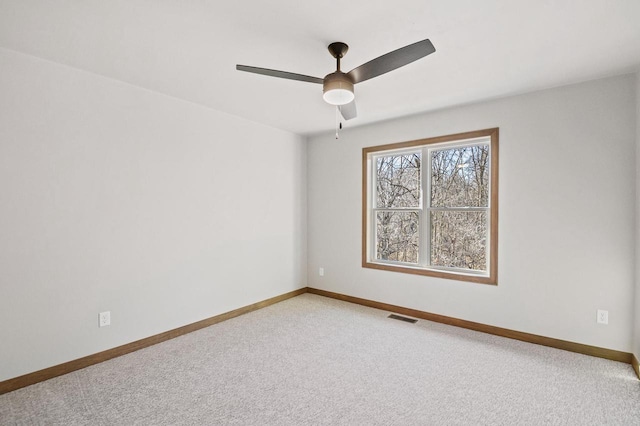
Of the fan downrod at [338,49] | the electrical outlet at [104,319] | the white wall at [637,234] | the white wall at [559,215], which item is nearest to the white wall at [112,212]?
the electrical outlet at [104,319]

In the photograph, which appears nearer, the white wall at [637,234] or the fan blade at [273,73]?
the fan blade at [273,73]

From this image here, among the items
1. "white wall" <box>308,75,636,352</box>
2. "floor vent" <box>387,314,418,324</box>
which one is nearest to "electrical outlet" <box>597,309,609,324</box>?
"white wall" <box>308,75,636,352</box>

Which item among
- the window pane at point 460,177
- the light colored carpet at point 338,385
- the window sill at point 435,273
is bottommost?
the light colored carpet at point 338,385

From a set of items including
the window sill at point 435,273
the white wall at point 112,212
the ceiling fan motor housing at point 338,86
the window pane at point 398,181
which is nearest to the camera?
the ceiling fan motor housing at point 338,86

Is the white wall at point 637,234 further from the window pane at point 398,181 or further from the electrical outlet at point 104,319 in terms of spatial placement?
the electrical outlet at point 104,319

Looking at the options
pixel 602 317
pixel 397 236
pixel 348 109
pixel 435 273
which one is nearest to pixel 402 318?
pixel 435 273

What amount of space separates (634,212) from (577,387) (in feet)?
5.02

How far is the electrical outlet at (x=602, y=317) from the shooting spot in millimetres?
2781

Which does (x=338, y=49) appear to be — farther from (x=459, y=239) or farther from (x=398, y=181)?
(x=459, y=239)

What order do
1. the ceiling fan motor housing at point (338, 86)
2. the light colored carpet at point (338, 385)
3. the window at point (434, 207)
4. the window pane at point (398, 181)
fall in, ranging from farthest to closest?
1. the window pane at point (398, 181)
2. the window at point (434, 207)
3. the ceiling fan motor housing at point (338, 86)
4. the light colored carpet at point (338, 385)

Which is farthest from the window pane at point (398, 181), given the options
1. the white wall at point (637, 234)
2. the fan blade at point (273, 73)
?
the fan blade at point (273, 73)

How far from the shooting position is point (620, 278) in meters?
2.72

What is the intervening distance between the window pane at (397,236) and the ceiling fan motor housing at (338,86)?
2.33 meters

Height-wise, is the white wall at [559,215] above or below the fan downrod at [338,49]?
below
